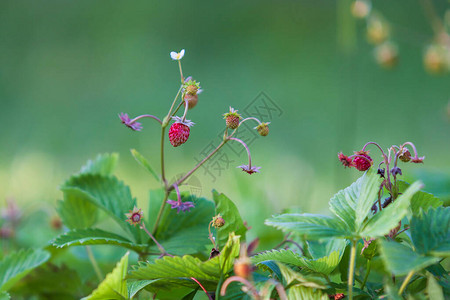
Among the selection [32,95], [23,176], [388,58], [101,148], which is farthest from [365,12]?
[32,95]

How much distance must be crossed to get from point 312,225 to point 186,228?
22cm

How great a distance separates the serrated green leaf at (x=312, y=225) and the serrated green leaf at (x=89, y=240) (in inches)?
6.9

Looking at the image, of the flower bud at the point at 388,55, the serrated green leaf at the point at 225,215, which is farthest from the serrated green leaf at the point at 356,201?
the flower bud at the point at 388,55

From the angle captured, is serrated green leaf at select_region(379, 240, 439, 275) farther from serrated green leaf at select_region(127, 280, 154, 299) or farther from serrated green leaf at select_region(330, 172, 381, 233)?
serrated green leaf at select_region(127, 280, 154, 299)

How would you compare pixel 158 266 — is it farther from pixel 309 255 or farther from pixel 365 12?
pixel 365 12

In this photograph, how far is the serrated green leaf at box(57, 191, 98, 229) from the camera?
25.9 inches

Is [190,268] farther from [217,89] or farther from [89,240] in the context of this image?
[217,89]

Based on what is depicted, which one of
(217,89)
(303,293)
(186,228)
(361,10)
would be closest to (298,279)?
(303,293)

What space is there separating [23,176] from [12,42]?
241 cm

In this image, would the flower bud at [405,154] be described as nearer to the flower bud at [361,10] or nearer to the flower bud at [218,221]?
the flower bud at [218,221]

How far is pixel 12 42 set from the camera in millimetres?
3570

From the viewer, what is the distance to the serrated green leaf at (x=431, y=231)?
367mm

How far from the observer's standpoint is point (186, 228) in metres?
0.58

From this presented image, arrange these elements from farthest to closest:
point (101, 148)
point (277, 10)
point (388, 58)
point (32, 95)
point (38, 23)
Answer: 1. point (277, 10)
2. point (38, 23)
3. point (32, 95)
4. point (101, 148)
5. point (388, 58)
